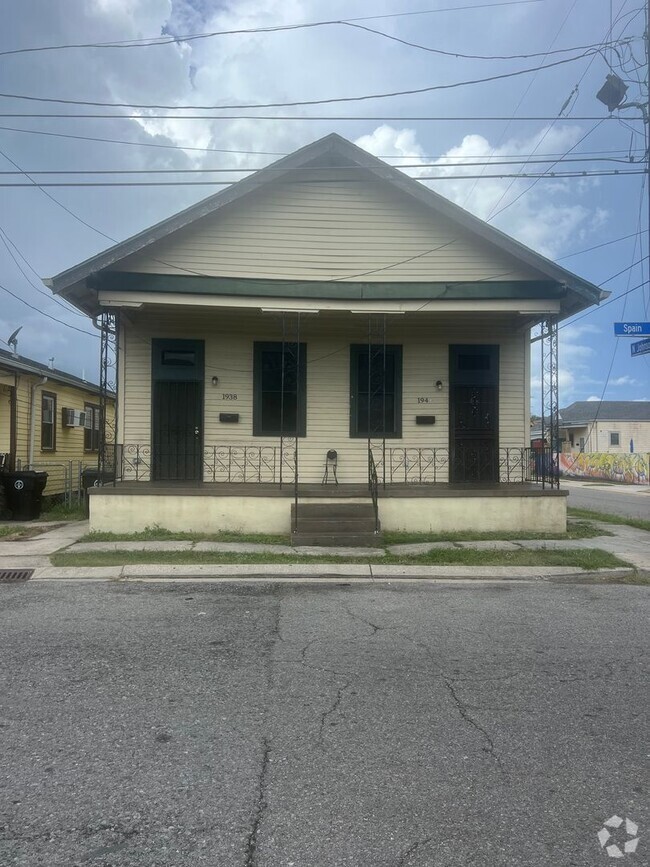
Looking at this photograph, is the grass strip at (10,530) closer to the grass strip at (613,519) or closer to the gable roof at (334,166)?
the gable roof at (334,166)

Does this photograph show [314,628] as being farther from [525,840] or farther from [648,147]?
[648,147]

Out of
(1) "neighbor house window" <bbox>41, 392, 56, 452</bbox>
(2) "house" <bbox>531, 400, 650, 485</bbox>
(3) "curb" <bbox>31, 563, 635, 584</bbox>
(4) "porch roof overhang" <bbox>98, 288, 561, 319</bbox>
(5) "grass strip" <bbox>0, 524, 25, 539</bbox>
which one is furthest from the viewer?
(2) "house" <bbox>531, 400, 650, 485</bbox>

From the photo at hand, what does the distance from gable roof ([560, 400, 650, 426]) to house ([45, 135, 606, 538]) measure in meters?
34.0

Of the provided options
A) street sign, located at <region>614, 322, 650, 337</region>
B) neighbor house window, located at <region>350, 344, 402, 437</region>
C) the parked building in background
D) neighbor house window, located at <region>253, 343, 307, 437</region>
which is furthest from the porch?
the parked building in background

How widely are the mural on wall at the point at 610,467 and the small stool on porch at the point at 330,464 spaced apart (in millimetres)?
28437

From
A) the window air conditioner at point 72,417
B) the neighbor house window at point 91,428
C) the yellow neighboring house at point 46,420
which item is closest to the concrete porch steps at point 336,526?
the yellow neighboring house at point 46,420

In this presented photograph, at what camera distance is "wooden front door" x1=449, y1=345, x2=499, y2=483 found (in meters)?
13.5

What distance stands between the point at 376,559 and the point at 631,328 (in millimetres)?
8132

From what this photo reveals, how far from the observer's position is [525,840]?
114 inches

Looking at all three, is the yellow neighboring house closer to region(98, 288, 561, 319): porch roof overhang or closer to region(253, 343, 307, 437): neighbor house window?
region(98, 288, 561, 319): porch roof overhang

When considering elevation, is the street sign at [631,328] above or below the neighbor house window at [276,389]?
above

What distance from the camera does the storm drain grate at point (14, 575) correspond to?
8.47m

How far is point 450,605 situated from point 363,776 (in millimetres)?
3927

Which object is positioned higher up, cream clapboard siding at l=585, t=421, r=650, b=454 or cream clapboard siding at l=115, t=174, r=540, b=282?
cream clapboard siding at l=115, t=174, r=540, b=282
